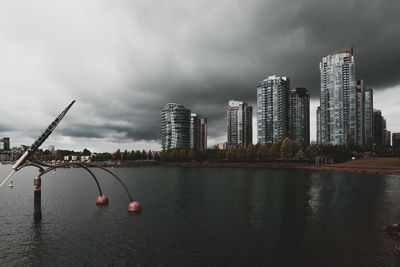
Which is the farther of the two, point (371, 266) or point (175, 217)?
point (175, 217)

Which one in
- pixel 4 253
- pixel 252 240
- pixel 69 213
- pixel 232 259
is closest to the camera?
pixel 232 259

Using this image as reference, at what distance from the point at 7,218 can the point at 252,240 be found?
48845mm

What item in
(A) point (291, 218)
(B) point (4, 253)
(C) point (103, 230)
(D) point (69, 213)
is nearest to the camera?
(B) point (4, 253)

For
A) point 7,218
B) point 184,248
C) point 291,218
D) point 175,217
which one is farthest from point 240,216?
point 7,218

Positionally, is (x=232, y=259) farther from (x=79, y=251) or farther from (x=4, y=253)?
(x=4, y=253)

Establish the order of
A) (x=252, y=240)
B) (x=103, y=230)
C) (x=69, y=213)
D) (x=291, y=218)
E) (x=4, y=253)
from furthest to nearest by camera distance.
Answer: (x=69, y=213) < (x=291, y=218) < (x=103, y=230) < (x=252, y=240) < (x=4, y=253)

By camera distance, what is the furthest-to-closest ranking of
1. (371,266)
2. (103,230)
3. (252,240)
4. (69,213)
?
(69,213), (103,230), (252,240), (371,266)

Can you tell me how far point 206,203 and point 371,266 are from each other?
40.6 m

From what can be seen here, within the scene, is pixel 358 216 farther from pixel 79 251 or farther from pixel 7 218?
pixel 7 218

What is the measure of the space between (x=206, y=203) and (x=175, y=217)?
1548 centimetres

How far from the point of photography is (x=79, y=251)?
31.5 meters

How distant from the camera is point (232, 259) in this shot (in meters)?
28.9

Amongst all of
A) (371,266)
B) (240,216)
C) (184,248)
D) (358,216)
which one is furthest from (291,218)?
(184,248)

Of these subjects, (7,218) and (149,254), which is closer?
(149,254)
